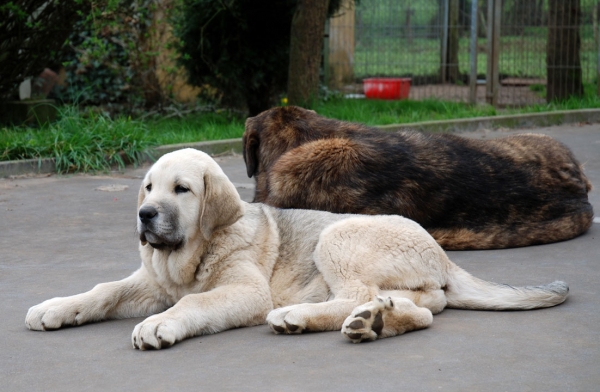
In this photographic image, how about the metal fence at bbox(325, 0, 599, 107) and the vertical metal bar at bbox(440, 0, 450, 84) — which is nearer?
the metal fence at bbox(325, 0, 599, 107)

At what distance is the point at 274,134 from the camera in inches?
263

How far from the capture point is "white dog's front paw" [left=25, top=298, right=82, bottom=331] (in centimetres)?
448

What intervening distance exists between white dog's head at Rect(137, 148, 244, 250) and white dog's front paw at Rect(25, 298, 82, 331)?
523mm

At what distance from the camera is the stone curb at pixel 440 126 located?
381 inches

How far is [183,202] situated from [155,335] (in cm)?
74

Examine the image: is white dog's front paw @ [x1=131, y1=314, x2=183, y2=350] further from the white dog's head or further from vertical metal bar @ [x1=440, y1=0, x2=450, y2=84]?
vertical metal bar @ [x1=440, y1=0, x2=450, y2=84]

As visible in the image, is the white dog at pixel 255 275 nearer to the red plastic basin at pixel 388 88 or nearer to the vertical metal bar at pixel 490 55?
the vertical metal bar at pixel 490 55

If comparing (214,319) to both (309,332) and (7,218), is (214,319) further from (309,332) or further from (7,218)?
(7,218)

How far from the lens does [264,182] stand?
6.62 meters

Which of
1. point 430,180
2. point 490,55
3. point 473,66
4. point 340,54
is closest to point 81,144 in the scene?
point 430,180

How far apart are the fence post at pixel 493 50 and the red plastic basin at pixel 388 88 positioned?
5.33ft

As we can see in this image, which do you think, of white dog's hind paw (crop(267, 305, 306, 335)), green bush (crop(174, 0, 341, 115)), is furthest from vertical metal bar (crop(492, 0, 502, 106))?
white dog's hind paw (crop(267, 305, 306, 335))

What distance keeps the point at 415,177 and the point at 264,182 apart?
1.16m

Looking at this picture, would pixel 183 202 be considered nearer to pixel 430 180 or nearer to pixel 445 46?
pixel 430 180
